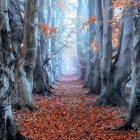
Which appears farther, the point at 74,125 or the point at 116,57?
the point at 116,57

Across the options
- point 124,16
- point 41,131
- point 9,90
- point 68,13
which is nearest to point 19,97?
point 41,131

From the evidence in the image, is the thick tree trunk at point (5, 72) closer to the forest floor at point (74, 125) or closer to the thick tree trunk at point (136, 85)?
the forest floor at point (74, 125)

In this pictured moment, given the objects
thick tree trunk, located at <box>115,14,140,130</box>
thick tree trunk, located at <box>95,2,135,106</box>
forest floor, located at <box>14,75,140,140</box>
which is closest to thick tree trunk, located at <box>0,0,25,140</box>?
forest floor, located at <box>14,75,140,140</box>

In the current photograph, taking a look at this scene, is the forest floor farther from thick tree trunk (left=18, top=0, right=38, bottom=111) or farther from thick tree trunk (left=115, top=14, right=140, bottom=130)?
thick tree trunk (left=18, top=0, right=38, bottom=111)

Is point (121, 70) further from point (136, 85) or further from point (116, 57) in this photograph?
point (136, 85)

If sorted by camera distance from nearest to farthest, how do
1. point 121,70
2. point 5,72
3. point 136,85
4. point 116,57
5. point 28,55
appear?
point 5,72, point 136,85, point 28,55, point 121,70, point 116,57

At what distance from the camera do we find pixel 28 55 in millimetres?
7207

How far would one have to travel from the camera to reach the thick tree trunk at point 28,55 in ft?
22.7

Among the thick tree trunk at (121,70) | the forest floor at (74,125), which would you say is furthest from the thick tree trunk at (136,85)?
the thick tree trunk at (121,70)

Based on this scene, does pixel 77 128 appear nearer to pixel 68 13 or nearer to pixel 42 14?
pixel 42 14

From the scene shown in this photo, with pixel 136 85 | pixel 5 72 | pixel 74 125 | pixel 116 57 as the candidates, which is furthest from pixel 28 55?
pixel 116 57

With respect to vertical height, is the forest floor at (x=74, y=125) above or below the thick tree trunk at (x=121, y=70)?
below

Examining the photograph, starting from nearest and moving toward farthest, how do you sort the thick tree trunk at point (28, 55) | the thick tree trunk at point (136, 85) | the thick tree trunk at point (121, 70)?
1. the thick tree trunk at point (136, 85)
2. the thick tree trunk at point (28, 55)
3. the thick tree trunk at point (121, 70)

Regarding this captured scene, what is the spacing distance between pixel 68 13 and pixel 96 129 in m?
28.3
